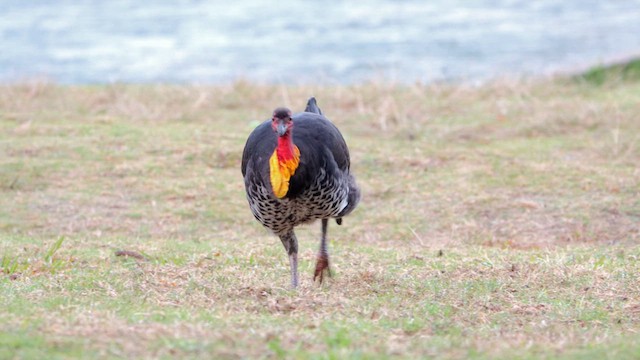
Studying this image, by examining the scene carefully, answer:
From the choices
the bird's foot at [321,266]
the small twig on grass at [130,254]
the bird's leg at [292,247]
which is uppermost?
the bird's leg at [292,247]

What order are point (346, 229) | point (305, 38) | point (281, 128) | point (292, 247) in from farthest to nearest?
point (305, 38) → point (346, 229) → point (292, 247) → point (281, 128)

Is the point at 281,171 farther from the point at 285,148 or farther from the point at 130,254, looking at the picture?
the point at 130,254

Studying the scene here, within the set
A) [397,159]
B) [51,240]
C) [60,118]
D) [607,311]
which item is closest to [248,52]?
[60,118]

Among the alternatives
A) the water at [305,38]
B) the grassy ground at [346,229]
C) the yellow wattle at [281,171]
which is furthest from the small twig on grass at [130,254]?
the water at [305,38]

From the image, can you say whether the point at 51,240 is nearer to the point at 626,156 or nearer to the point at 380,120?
the point at 380,120

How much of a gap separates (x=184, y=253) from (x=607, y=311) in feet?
12.3

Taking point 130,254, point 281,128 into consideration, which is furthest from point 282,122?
point 130,254

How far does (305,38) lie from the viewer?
26344 mm

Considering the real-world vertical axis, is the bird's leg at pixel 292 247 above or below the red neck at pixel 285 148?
below

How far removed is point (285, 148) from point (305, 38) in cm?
2028

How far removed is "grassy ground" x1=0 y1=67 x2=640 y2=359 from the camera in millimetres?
5418

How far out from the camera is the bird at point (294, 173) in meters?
6.40

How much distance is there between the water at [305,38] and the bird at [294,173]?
1062cm

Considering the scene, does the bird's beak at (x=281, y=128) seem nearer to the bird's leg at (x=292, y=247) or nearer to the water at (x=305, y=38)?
the bird's leg at (x=292, y=247)
